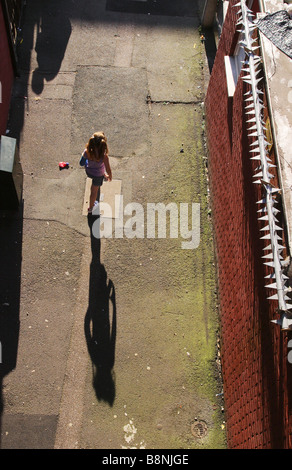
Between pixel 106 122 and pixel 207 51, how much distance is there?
3.18m

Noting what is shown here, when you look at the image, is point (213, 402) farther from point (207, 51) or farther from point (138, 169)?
point (207, 51)

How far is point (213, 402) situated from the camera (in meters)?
7.04

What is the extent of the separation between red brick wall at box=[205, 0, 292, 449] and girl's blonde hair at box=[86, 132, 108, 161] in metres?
A: 1.98

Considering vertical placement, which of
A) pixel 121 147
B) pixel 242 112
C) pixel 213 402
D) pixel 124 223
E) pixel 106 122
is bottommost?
pixel 213 402

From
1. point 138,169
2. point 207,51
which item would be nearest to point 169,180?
point 138,169

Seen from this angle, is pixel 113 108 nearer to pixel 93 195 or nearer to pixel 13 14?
pixel 93 195

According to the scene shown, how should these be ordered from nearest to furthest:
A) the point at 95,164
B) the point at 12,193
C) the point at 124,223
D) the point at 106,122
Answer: the point at 95,164 → the point at 12,193 → the point at 124,223 → the point at 106,122

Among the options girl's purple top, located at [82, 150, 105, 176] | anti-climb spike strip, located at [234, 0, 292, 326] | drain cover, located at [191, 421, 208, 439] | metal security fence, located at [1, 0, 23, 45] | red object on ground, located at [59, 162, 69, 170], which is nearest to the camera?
anti-climb spike strip, located at [234, 0, 292, 326]

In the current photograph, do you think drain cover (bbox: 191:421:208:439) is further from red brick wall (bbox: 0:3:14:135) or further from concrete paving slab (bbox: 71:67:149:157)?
red brick wall (bbox: 0:3:14:135)

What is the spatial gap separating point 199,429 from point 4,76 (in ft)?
23.3

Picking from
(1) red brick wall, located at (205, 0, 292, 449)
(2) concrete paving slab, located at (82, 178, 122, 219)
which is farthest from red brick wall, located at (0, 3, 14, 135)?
(1) red brick wall, located at (205, 0, 292, 449)

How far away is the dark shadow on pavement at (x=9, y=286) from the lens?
707 centimetres

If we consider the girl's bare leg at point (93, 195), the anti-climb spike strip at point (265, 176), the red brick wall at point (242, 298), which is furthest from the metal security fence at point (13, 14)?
the anti-climb spike strip at point (265, 176)

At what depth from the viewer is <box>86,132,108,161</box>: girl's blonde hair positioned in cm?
696
